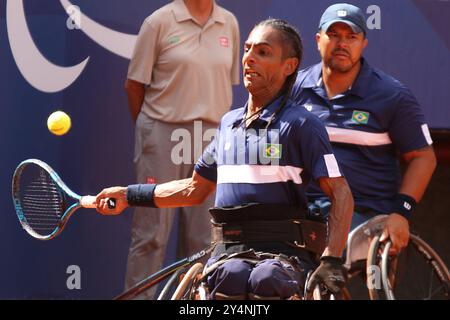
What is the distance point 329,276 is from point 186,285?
643 millimetres

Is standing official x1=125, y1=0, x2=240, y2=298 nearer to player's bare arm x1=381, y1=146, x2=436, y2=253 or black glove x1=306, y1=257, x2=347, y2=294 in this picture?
player's bare arm x1=381, y1=146, x2=436, y2=253

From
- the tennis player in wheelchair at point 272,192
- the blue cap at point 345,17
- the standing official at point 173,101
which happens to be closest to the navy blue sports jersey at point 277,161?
the tennis player in wheelchair at point 272,192

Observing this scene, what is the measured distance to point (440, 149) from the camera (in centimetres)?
777

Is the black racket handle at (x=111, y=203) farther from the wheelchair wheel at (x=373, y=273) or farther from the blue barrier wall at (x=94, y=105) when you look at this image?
the blue barrier wall at (x=94, y=105)

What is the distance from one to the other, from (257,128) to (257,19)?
2451 mm

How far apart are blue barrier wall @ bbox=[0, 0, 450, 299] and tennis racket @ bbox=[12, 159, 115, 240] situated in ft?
2.80

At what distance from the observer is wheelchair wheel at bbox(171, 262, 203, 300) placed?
5141 millimetres

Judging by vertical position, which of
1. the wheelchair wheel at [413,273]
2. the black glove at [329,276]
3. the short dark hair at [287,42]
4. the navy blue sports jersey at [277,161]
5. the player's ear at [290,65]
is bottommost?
the wheelchair wheel at [413,273]

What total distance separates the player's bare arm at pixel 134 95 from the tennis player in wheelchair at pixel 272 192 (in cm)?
201

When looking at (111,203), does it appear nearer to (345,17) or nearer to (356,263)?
(356,263)

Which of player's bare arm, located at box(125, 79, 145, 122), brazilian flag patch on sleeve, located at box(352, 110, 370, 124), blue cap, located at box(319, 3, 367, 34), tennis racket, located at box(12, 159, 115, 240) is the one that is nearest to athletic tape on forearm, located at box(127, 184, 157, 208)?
tennis racket, located at box(12, 159, 115, 240)

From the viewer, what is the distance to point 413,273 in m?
8.35

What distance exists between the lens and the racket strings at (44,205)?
5998 millimetres
